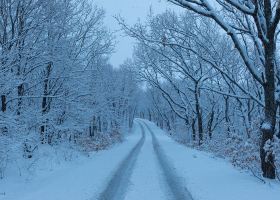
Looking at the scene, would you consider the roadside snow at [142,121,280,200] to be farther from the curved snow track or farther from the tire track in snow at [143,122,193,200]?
the curved snow track

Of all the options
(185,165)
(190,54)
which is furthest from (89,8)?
(185,165)

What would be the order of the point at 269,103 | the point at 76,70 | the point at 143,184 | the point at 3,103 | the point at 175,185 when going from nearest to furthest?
1. the point at 269,103
2. the point at 175,185
3. the point at 143,184
4. the point at 3,103
5. the point at 76,70

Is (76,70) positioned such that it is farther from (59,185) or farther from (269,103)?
(269,103)

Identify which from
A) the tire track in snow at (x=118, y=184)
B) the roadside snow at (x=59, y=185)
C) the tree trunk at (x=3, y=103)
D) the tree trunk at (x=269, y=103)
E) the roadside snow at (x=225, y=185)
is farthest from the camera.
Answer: the tree trunk at (x=3, y=103)

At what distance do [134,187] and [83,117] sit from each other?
42.2ft

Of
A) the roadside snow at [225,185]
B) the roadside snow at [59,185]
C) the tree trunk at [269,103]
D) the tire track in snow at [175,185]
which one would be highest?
the tree trunk at [269,103]

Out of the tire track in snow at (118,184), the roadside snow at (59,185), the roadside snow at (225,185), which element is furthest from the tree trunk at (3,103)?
the roadside snow at (225,185)

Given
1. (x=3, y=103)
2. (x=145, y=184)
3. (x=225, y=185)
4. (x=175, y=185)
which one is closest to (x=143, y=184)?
(x=145, y=184)

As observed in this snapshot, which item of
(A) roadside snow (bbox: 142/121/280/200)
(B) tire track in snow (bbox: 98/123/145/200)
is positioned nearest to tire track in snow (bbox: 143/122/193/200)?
(A) roadside snow (bbox: 142/121/280/200)

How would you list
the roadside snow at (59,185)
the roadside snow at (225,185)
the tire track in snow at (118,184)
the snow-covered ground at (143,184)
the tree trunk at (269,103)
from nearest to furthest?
the roadside snow at (225,185) → the snow-covered ground at (143,184) → the tire track in snow at (118,184) → the roadside snow at (59,185) → the tree trunk at (269,103)

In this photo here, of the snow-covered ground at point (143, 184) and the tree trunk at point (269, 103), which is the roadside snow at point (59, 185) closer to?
the snow-covered ground at point (143, 184)

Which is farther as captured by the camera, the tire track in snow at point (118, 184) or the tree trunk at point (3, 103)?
the tree trunk at point (3, 103)

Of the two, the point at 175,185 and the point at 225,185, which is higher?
the point at 225,185

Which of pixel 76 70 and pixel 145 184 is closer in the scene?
pixel 145 184
